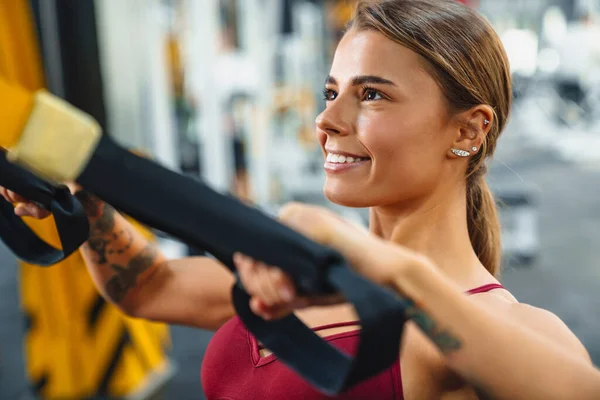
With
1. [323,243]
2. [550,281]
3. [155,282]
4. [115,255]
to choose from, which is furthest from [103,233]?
[550,281]

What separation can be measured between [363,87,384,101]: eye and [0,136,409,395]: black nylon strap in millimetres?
458

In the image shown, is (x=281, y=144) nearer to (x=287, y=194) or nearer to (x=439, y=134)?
(x=287, y=194)

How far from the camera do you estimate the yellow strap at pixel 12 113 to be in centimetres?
61

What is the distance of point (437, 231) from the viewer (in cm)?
115

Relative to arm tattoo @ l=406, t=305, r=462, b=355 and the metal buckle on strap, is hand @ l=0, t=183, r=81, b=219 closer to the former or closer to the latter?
the metal buckle on strap

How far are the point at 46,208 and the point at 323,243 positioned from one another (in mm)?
474

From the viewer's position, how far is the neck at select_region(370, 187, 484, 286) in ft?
3.73

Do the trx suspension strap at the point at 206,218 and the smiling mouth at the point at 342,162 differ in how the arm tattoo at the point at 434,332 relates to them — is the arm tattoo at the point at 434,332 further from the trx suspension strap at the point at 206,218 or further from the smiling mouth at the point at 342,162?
the smiling mouth at the point at 342,162

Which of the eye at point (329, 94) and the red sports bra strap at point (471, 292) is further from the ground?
the eye at point (329, 94)

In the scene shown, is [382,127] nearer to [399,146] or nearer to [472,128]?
[399,146]

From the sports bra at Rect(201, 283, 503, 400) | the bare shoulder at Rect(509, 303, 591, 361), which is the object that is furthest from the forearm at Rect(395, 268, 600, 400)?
the sports bra at Rect(201, 283, 503, 400)

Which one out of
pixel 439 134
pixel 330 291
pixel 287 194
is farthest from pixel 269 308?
pixel 287 194

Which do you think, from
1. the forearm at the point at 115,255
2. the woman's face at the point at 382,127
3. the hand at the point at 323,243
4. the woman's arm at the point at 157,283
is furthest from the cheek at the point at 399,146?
the forearm at the point at 115,255

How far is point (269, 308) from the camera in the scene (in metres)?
0.70
